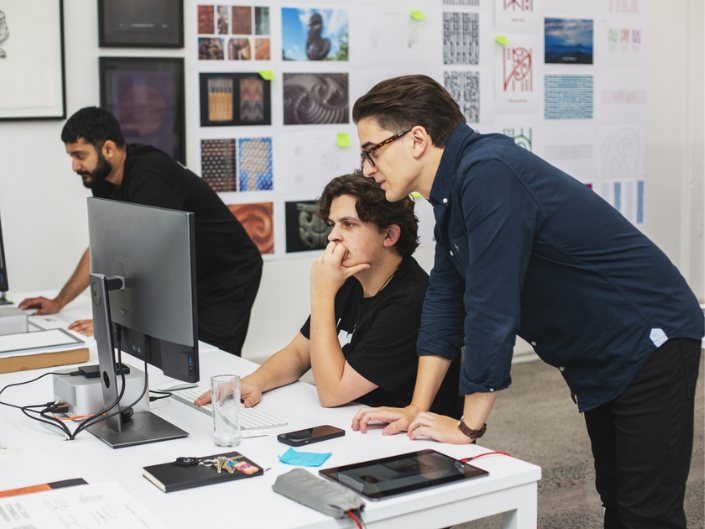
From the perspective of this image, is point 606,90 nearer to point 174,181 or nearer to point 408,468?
point 174,181

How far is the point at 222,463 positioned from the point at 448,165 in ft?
2.12

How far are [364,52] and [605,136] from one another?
166cm

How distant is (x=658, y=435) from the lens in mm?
1320

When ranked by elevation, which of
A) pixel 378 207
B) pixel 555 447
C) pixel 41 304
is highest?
pixel 378 207

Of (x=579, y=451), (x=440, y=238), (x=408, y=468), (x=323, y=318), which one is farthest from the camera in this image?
(x=579, y=451)

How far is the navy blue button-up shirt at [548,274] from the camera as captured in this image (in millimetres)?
1204

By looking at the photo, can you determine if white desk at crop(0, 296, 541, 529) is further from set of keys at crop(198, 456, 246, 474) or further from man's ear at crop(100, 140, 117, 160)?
man's ear at crop(100, 140, 117, 160)

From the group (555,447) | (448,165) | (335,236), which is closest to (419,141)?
(448,165)

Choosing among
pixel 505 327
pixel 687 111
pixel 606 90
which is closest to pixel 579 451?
pixel 505 327

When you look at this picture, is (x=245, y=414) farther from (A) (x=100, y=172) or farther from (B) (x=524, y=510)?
(A) (x=100, y=172)

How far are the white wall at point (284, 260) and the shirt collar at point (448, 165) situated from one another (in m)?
2.23

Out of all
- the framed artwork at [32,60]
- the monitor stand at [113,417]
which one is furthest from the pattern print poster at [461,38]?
the monitor stand at [113,417]

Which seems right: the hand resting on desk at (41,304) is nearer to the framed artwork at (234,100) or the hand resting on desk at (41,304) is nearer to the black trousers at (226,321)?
the black trousers at (226,321)

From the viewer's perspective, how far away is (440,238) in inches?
56.7
